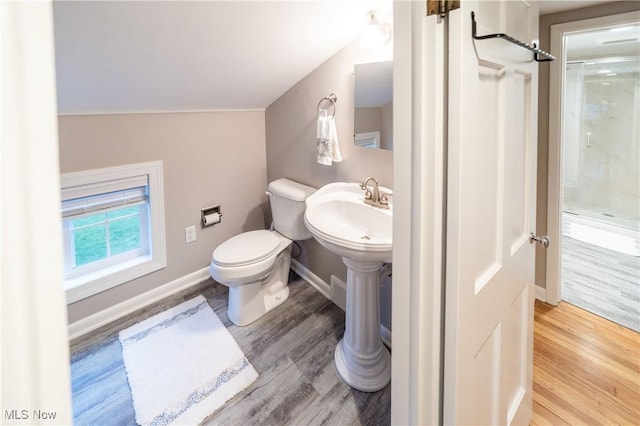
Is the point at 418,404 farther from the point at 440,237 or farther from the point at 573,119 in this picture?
the point at 573,119

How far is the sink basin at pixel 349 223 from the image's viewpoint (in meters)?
1.30

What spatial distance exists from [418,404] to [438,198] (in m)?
0.52

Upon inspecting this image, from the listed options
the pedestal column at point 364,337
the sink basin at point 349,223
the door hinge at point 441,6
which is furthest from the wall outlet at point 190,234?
the door hinge at point 441,6

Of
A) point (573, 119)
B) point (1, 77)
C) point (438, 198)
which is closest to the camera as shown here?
point (1, 77)

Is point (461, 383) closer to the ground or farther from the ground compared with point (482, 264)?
closer to the ground

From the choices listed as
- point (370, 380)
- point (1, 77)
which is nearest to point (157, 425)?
point (370, 380)

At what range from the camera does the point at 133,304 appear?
2.19 metres

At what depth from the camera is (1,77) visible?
313 mm

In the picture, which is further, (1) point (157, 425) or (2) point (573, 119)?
(2) point (573, 119)

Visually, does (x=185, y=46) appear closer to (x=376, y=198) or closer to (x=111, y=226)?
(x=376, y=198)

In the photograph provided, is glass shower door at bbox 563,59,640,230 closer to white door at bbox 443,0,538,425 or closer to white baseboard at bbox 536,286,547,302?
white baseboard at bbox 536,286,547,302

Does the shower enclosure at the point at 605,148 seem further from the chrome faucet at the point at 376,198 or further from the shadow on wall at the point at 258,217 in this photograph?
the shadow on wall at the point at 258,217

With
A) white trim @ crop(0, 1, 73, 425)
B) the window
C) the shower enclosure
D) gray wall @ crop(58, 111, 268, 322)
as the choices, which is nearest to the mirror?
gray wall @ crop(58, 111, 268, 322)

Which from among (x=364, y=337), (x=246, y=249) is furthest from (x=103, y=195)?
(x=364, y=337)
